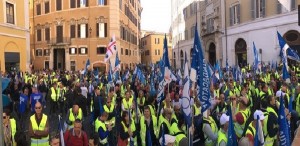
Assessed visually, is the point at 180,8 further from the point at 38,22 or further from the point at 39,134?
the point at 39,134

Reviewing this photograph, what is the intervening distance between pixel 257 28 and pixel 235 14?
4.48 meters

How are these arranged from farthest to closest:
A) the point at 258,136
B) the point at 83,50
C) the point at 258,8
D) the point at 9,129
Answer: the point at 83,50
the point at 258,8
the point at 9,129
the point at 258,136

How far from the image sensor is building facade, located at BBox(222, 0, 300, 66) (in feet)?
93.1

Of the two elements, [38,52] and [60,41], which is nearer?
[60,41]

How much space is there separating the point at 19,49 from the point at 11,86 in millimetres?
17009

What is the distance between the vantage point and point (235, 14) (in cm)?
3606

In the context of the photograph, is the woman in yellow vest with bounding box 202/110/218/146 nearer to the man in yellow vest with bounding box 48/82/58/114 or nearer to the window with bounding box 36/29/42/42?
the man in yellow vest with bounding box 48/82/58/114

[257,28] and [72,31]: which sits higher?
[72,31]

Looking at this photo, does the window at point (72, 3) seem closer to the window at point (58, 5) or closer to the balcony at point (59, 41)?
the window at point (58, 5)

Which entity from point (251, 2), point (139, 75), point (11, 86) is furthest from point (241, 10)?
point (11, 86)

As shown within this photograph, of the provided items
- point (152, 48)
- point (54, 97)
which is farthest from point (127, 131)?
point (152, 48)

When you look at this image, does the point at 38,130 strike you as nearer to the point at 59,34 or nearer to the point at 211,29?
the point at 211,29

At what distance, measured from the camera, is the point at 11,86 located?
15961 millimetres

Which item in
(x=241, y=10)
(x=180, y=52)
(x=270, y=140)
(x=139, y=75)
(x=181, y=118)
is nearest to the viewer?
(x=270, y=140)
